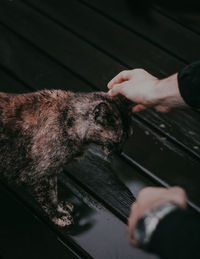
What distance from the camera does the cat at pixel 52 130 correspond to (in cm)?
146

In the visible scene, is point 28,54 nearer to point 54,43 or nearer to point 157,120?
point 54,43

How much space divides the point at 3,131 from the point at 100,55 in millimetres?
1051

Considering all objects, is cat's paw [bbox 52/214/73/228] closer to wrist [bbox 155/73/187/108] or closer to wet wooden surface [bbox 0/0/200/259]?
wet wooden surface [bbox 0/0/200/259]

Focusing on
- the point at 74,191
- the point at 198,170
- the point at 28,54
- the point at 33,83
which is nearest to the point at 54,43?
the point at 28,54

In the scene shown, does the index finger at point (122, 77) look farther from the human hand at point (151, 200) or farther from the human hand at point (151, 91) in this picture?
the human hand at point (151, 200)

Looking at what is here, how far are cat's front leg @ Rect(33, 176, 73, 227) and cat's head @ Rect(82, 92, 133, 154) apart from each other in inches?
12.0

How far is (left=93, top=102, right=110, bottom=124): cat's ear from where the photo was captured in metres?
1.39

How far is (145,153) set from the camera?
1881mm

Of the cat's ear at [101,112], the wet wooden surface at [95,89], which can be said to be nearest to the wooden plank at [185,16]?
the wet wooden surface at [95,89]

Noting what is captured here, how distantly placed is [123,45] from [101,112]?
3.63 ft

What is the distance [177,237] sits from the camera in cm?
87

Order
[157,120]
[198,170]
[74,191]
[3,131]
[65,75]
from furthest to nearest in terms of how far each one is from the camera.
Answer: [65,75], [157,120], [198,170], [74,191], [3,131]

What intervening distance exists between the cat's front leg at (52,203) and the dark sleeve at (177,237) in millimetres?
759

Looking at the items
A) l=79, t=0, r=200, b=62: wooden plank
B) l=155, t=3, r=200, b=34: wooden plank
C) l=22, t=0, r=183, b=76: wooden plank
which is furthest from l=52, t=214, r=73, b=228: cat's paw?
l=155, t=3, r=200, b=34: wooden plank
